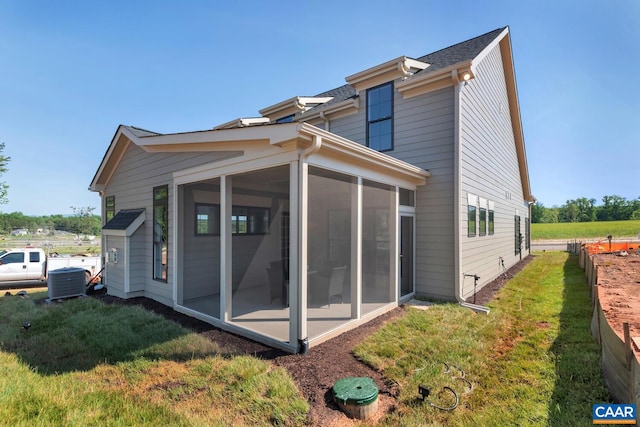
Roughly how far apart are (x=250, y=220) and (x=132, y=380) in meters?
4.78

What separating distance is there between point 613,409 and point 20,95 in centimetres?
2252

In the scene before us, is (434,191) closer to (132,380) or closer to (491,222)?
(491,222)

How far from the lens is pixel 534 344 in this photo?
4.23 meters

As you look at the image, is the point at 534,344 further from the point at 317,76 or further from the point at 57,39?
the point at 57,39

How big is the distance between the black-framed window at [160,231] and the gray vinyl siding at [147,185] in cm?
14

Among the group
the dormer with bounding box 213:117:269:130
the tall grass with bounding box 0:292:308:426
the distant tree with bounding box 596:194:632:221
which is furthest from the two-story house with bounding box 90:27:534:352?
the distant tree with bounding box 596:194:632:221

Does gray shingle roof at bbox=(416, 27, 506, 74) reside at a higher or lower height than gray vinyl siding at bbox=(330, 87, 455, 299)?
higher

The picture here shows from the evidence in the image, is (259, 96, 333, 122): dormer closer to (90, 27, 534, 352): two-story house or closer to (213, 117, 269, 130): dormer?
(213, 117, 269, 130): dormer

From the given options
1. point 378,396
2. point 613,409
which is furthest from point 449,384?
point 613,409

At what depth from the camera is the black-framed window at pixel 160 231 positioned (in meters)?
6.70

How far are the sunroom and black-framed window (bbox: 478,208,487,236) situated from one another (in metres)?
2.41

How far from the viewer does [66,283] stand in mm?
7215

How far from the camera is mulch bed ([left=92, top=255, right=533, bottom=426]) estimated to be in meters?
2.85

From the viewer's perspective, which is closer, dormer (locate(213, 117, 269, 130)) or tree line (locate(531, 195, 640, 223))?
dormer (locate(213, 117, 269, 130))
